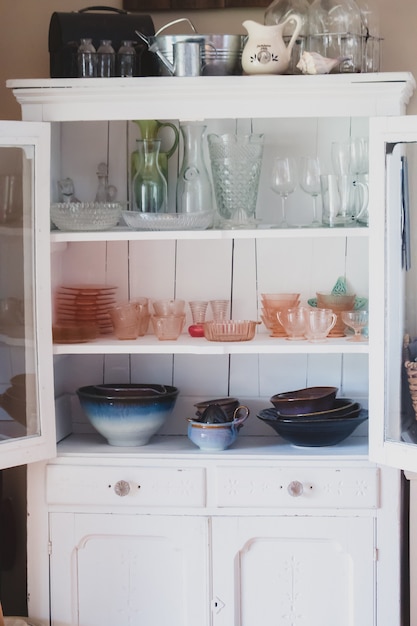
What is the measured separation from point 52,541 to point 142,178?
110cm

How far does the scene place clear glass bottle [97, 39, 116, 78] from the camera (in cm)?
268

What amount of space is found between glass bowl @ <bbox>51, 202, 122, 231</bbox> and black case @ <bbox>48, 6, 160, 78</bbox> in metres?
0.38

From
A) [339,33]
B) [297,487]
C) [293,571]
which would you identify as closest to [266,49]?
[339,33]

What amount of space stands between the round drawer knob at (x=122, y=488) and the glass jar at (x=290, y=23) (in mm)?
1269

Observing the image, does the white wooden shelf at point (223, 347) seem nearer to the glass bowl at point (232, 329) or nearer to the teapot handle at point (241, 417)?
the glass bowl at point (232, 329)

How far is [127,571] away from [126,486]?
25 cm

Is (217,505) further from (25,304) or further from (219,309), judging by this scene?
(25,304)

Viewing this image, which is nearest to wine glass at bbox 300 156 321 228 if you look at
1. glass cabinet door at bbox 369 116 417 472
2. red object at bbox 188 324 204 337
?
glass cabinet door at bbox 369 116 417 472

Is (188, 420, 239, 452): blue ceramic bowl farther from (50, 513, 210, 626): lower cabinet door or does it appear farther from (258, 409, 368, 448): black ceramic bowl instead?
(50, 513, 210, 626): lower cabinet door

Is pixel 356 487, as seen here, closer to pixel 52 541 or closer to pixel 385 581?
pixel 385 581

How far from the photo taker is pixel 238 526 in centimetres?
264

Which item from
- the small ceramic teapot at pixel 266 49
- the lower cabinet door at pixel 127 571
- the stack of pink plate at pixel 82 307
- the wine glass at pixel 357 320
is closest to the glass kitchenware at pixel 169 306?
the stack of pink plate at pixel 82 307

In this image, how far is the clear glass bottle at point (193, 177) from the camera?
2799 mm

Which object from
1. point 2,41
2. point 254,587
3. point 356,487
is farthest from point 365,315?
point 2,41
